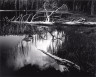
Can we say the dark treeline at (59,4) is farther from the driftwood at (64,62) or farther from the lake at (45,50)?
the driftwood at (64,62)

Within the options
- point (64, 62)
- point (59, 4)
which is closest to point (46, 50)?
point (64, 62)

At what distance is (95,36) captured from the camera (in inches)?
171

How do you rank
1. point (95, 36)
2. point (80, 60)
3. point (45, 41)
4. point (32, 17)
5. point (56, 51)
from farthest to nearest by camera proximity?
point (32, 17) < point (95, 36) < point (45, 41) < point (56, 51) < point (80, 60)

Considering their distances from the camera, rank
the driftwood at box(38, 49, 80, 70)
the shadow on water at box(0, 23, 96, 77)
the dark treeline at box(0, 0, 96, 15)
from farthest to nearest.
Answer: the dark treeline at box(0, 0, 96, 15) → the driftwood at box(38, 49, 80, 70) → the shadow on water at box(0, 23, 96, 77)

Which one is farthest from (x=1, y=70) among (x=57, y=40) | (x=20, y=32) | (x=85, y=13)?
(x=85, y=13)

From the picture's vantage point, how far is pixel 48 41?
12.5ft

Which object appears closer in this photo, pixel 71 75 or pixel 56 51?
pixel 71 75

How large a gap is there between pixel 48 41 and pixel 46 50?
0.36 meters

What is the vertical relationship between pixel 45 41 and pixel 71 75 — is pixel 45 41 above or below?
above

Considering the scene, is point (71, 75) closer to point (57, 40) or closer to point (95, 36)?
point (57, 40)

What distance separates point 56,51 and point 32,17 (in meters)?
2.34

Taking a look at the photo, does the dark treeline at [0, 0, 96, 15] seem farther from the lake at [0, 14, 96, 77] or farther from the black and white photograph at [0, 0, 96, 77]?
the lake at [0, 14, 96, 77]

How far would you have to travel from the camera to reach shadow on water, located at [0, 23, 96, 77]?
9.62 feet

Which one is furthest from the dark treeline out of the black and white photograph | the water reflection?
the water reflection
